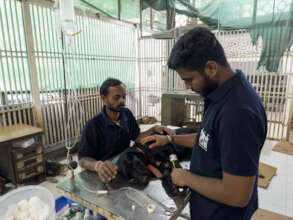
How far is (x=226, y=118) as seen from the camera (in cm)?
74

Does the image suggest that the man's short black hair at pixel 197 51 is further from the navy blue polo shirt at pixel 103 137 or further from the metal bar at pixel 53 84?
the metal bar at pixel 53 84

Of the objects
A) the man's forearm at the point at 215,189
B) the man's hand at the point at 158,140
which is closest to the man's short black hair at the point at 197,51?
the man's forearm at the point at 215,189

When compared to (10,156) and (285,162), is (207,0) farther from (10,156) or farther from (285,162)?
(10,156)

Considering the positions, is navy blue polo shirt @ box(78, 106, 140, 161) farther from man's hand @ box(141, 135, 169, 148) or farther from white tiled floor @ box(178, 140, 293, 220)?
white tiled floor @ box(178, 140, 293, 220)

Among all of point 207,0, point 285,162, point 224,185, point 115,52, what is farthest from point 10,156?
point 207,0

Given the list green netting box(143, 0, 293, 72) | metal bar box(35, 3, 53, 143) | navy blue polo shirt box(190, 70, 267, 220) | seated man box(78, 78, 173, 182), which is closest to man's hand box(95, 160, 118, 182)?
seated man box(78, 78, 173, 182)

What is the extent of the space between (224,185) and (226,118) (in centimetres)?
27

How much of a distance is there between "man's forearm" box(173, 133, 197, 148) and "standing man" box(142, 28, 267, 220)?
54 cm

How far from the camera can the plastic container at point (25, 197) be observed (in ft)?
2.86

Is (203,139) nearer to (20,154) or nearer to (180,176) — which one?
(180,176)

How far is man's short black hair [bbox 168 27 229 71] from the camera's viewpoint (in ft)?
2.58

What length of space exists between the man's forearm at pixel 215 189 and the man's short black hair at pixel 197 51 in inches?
19.2

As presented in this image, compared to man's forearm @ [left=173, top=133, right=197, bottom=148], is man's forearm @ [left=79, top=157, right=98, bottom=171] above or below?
below

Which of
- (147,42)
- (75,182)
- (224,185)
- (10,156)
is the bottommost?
(10,156)
